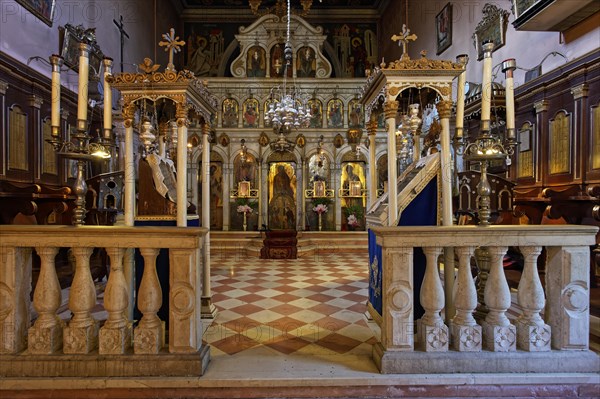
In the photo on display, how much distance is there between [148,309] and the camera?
248cm

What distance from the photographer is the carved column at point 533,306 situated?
96.6 inches

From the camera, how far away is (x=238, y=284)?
5520mm

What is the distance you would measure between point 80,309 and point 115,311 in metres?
0.25

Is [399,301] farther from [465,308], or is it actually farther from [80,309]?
[80,309]

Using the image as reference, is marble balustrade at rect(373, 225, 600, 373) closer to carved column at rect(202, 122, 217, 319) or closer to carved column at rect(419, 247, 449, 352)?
carved column at rect(419, 247, 449, 352)

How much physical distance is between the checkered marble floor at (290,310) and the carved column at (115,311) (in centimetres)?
79

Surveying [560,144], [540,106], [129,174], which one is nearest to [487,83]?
[129,174]

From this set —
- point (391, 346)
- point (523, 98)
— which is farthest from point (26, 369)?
point (523, 98)

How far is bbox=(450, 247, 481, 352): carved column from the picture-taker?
97.7 inches

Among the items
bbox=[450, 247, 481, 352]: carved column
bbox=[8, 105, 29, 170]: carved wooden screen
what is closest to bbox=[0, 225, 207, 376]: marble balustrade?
bbox=[450, 247, 481, 352]: carved column

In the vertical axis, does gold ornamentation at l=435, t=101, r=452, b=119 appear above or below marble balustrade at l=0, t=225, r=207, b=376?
above

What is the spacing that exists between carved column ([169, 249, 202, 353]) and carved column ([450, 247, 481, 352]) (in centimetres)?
203

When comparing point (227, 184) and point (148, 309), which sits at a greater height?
point (227, 184)

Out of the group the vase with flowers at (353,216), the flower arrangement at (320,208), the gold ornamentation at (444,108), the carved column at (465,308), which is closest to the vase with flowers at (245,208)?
the flower arrangement at (320,208)
